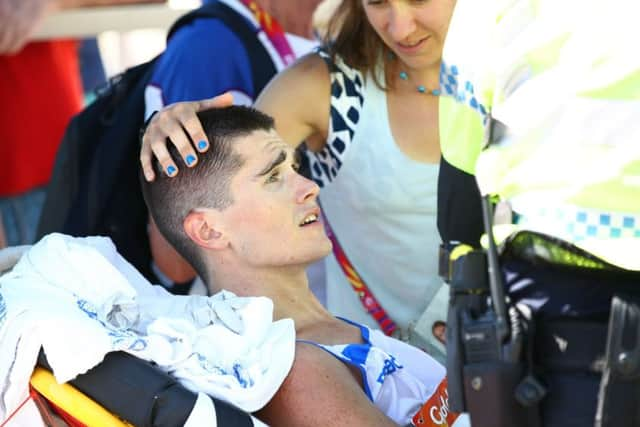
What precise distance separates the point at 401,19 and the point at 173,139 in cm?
63

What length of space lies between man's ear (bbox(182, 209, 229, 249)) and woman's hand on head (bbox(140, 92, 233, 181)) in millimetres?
108

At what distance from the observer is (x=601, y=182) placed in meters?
1.81

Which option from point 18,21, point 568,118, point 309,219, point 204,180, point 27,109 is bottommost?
point 27,109

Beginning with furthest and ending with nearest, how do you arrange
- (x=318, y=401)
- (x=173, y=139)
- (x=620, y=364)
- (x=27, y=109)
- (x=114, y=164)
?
(x=27, y=109), (x=114, y=164), (x=173, y=139), (x=318, y=401), (x=620, y=364)

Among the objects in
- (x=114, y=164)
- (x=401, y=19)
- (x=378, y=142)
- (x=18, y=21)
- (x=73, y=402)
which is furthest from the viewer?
(x=18, y=21)

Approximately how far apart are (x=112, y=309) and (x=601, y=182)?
109cm

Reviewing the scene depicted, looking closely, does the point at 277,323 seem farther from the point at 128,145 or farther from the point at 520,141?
the point at 128,145

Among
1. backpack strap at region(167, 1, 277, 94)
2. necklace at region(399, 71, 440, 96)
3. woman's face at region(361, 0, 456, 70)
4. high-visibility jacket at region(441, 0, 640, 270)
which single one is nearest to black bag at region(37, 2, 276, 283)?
backpack strap at region(167, 1, 277, 94)

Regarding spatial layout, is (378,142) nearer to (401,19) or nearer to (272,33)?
(401,19)

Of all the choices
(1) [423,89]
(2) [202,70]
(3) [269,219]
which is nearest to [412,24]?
(1) [423,89]

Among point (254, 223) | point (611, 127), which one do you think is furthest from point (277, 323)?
point (611, 127)

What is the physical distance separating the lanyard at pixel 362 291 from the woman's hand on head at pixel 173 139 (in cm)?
72

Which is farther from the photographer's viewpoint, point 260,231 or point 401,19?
point 401,19

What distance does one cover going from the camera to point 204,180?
2746mm
